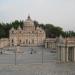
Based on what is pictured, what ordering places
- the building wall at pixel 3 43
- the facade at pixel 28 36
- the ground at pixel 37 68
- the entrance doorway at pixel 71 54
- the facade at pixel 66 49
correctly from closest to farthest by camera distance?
the ground at pixel 37 68, the facade at pixel 66 49, the entrance doorway at pixel 71 54, the building wall at pixel 3 43, the facade at pixel 28 36

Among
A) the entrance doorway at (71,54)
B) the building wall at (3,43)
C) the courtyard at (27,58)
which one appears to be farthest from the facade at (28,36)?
the entrance doorway at (71,54)

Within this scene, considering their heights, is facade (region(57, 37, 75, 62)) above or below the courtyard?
above

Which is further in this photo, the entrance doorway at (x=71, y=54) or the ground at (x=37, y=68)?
the entrance doorway at (x=71, y=54)

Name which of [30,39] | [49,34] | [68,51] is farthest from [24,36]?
[68,51]

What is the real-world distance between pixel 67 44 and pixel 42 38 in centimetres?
7227

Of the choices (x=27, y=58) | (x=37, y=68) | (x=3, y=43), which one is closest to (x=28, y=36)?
(x=3, y=43)

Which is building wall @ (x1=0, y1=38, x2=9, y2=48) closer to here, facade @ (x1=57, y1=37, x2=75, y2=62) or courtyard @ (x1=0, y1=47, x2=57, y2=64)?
courtyard @ (x1=0, y1=47, x2=57, y2=64)

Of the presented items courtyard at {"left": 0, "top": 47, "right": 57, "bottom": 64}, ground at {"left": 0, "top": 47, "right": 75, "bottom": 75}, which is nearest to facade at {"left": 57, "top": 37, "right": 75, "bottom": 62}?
ground at {"left": 0, "top": 47, "right": 75, "bottom": 75}

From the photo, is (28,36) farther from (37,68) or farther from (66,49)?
(37,68)

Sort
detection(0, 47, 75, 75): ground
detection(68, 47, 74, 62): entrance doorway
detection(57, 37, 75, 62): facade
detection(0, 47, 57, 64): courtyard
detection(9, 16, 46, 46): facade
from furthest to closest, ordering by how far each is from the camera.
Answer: detection(9, 16, 46, 46): facade < detection(0, 47, 57, 64): courtyard < detection(68, 47, 74, 62): entrance doorway < detection(57, 37, 75, 62): facade < detection(0, 47, 75, 75): ground

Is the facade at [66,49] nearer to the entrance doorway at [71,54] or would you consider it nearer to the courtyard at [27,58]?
the entrance doorway at [71,54]

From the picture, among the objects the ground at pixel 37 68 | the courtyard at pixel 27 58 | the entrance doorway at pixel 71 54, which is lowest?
the courtyard at pixel 27 58

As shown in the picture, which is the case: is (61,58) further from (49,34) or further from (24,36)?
(49,34)

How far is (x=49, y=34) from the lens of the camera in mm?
128625
